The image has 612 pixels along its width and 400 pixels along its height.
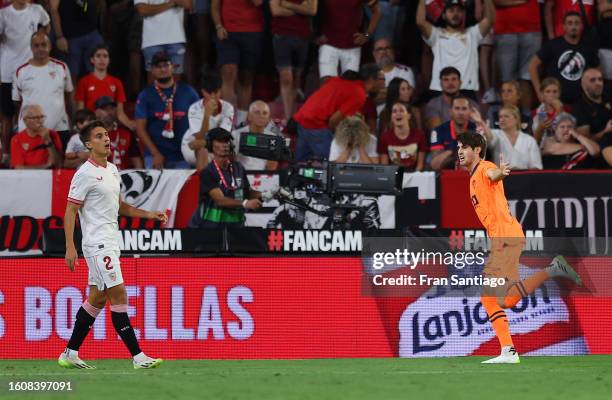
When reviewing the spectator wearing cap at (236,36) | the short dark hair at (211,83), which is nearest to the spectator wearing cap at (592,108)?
the spectator wearing cap at (236,36)

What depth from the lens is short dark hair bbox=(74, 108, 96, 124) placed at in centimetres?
1455

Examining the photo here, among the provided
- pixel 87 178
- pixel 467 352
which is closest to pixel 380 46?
pixel 467 352

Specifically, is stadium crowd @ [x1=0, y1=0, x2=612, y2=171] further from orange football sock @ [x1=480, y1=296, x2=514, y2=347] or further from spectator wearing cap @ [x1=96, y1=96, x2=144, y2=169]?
orange football sock @ [x1=480, y1=296, x2=514, y2=347]

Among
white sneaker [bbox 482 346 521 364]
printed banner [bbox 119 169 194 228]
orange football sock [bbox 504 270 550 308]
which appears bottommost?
white sneaker [bbox 482 346 521 364]

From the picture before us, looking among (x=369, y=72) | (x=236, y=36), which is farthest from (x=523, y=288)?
(x=236, y=36)

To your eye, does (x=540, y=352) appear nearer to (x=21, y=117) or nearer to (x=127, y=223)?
(x=127, y=223)

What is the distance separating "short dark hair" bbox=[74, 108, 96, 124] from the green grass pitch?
4.09 metres

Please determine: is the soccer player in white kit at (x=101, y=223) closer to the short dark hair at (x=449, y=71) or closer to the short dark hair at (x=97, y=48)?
the short dark hair at (x=97, y=48)

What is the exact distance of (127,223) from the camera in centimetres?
1406

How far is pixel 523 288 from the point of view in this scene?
11.2m

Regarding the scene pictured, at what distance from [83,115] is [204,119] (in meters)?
1.42

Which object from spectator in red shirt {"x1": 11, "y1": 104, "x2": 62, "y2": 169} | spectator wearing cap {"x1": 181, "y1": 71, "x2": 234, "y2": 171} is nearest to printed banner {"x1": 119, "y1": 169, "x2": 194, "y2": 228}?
spectator wearing cap {"x1": 181, "y1": 71, "x2": 234, "y2": 171}

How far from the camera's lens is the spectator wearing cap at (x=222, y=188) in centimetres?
1276

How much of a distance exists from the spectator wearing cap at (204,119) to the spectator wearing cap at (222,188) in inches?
60.6
